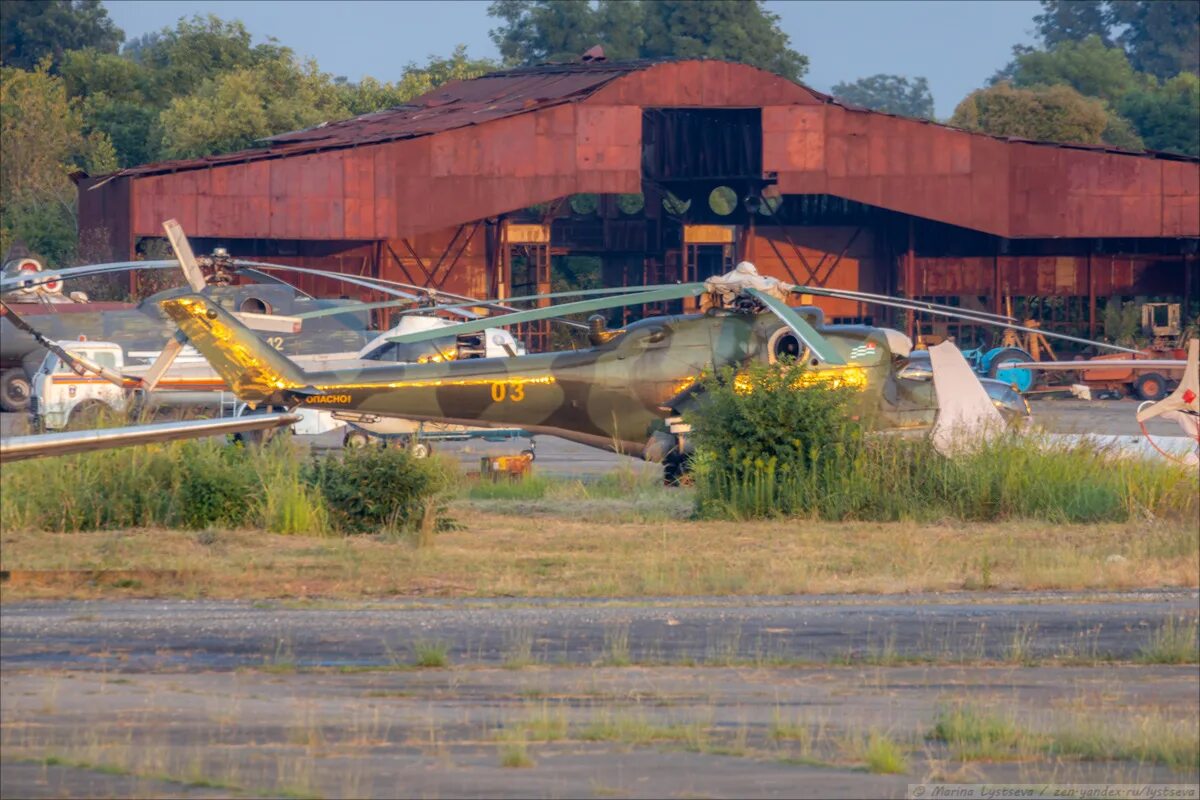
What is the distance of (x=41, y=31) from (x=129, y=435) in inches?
3964

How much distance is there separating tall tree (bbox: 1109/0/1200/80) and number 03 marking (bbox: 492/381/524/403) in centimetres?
14321

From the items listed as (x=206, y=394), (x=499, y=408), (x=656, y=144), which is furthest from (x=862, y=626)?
(x=656, y=144)

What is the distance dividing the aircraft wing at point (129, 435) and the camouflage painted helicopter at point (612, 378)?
31.9ft

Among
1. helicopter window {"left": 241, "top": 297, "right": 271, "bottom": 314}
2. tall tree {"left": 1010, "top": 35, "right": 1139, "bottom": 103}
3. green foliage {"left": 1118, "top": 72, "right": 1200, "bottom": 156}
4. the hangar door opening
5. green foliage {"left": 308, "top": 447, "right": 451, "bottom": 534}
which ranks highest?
tall tree {"left": 1010, "top": 35, "right": 1139, "bottom": 103}

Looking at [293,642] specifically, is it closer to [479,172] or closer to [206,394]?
[206,394]

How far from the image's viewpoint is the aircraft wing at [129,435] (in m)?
10.3

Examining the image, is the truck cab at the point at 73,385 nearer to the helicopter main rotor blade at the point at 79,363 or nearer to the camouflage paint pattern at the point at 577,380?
the helicopter main rotor blade at the point at 79,363

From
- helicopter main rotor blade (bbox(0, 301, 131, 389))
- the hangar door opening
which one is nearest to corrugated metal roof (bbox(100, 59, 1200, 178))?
the hangar door opening

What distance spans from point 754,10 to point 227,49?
33533mm

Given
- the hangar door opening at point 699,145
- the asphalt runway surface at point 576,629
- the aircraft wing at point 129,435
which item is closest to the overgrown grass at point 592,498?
the asphalt runway surface at point 576,629

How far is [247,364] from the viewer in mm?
20812

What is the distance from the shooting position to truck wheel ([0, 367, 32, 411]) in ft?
125

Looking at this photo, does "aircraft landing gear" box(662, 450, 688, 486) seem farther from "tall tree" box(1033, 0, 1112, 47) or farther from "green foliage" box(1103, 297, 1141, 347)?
"tall tree" box(1033, 0, 1112, 47)

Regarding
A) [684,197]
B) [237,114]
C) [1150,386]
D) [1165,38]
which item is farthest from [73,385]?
[1165,38]
